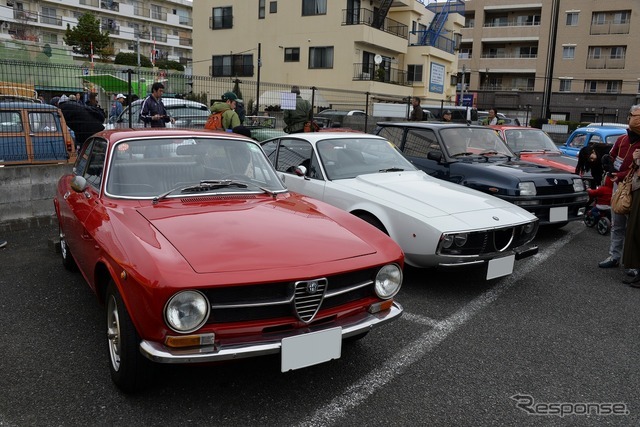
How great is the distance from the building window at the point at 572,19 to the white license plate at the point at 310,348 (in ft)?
162

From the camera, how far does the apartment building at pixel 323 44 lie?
93.6 feet

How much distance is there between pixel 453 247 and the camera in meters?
4.49

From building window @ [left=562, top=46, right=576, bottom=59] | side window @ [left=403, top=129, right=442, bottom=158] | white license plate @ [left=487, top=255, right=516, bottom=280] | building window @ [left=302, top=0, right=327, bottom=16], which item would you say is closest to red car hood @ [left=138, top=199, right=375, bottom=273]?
white license plate @ [left=487, top=255, right=516, bottom=280]

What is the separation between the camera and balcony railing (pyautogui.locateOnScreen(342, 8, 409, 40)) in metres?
28.3

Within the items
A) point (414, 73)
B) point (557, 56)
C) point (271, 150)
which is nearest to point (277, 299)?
point (271, 150)

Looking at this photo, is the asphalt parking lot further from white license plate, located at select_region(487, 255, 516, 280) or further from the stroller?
the stroller

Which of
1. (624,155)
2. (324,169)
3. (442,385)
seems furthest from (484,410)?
(624,155)

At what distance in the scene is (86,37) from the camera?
4078 centimetres

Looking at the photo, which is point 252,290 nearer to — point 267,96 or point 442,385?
point 442,385

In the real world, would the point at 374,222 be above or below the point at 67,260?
above

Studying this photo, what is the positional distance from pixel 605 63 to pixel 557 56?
3.88 meters

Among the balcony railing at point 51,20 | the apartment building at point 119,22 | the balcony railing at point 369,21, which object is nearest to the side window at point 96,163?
the balcony railing at point 369,21

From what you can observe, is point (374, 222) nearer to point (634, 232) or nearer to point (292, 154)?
point (292, 154)

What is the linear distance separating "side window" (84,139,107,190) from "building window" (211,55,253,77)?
2798 centimetres
